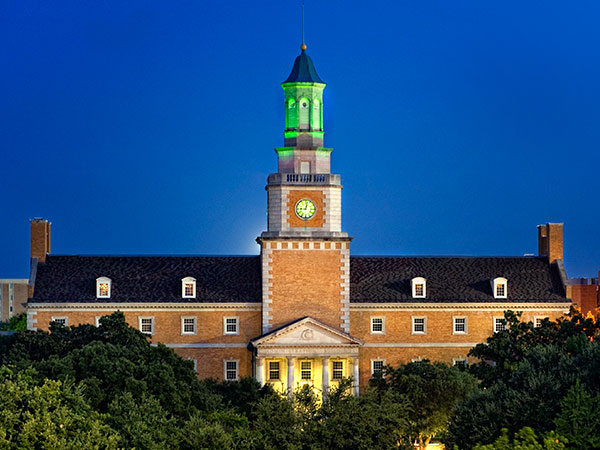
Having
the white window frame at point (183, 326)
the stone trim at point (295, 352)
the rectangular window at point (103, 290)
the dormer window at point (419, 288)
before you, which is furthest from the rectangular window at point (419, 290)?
the rectangular window at point (103, 290)

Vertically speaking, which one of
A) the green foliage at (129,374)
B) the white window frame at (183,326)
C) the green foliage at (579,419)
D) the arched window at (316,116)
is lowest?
the green foliage at (579,419)

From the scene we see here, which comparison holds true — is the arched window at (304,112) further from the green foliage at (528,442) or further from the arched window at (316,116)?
the green foliage at (528,442)

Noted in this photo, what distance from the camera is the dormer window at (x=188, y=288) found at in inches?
3349

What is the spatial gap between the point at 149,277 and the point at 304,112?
1656 centimetres

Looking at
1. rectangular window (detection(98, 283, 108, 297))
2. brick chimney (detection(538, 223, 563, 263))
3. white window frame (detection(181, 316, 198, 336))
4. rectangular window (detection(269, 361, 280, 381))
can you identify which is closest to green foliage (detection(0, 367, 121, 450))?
rectangular window (detection(269, 361, 280, 381))

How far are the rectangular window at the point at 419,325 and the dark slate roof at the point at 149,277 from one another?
11725 millimetres

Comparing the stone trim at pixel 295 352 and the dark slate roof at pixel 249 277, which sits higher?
the dark slate roof at pixel 249 277

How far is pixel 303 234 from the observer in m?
84.0

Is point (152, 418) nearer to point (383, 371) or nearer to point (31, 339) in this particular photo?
point (31, 339)

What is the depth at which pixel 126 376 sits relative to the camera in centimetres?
5588

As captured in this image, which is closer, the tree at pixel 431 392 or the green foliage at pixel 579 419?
the green foliage at pixel 579 419

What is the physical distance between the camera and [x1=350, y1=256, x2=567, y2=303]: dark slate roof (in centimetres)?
8725

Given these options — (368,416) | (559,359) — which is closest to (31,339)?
(368,416)

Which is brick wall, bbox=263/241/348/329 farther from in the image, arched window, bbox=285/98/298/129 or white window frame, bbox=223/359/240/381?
arched window, bbox=285/98/298/129
